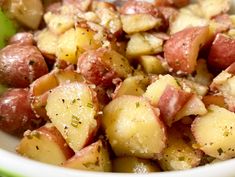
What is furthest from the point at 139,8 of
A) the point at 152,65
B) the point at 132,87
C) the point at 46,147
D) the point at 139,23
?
the point at 46,147

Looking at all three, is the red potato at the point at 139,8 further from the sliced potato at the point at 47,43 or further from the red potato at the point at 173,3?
the sliced potato at the point at 47,43

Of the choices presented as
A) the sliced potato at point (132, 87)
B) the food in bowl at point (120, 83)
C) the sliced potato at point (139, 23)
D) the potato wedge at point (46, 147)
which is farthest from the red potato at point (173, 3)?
the potato wedge at point (46, 147)

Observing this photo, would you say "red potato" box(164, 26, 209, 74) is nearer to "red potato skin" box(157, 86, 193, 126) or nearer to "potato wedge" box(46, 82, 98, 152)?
"red potato skin" box(157, 86, 193, 126)

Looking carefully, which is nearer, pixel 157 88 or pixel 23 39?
pixel 157 88

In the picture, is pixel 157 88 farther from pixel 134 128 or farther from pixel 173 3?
pixel 173 3

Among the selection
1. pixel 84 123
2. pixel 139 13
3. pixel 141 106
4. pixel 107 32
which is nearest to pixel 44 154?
pixel 84 123

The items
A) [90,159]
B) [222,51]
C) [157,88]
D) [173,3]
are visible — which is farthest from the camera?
[173,3]

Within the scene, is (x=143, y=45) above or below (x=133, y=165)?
above
